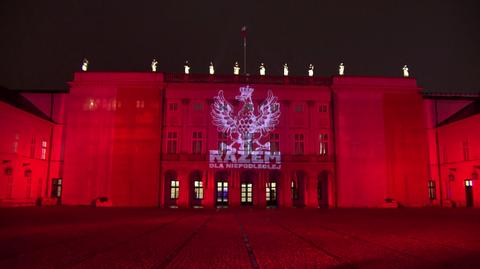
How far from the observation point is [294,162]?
4200 centimetres

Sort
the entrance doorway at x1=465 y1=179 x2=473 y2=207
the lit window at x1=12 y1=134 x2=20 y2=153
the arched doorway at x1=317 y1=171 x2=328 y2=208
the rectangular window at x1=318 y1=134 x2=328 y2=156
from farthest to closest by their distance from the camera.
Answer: the arched doorway at x1=317 y1=171 x2=328 y2=208, the rectangular window at x1=318 y1=134 x2=328 y2=156, the entrance doorway at x1=465 y1=179 x2=473 y2=207, the lit window at x1=12 y1=134 x2=20 y2=153

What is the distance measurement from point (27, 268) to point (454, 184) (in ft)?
140

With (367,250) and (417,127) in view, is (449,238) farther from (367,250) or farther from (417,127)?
(417,127)

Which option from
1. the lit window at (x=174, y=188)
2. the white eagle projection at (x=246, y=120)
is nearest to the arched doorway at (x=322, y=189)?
the white eagle projection at (x=246, y=120)

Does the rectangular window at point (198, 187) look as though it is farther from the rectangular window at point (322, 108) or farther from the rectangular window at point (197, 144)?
the rectangular window at point (322, 108)

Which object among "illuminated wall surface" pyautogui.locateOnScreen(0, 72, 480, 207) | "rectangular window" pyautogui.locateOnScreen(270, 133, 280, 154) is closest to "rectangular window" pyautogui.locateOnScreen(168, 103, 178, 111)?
"illuminated wall surface" pyautogui.locateOnScreen(0, 72, 480, 207)

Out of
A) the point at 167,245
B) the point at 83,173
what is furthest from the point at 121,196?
the point at 167,245

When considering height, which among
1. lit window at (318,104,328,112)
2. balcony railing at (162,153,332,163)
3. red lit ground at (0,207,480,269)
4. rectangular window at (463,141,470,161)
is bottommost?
red lit ground at (0,207,480,269)

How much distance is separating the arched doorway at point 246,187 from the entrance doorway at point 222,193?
1688mm

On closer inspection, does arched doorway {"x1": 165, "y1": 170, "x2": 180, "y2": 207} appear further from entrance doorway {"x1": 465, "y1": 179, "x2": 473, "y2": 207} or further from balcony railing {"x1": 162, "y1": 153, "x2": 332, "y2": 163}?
entrance doorway {"x1": 465, "y1": 179, "x2": 473, "y2": 207}

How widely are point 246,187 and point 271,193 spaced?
3.00 meters

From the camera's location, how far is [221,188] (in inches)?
1811

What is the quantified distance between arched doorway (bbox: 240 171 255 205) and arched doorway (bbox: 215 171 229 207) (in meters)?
1.60

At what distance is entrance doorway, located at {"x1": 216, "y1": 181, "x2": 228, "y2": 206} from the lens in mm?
45719
